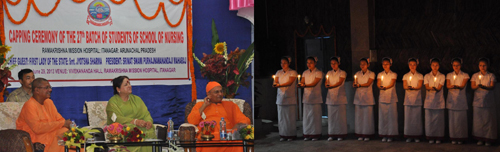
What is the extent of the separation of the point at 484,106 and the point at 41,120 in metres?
6.07

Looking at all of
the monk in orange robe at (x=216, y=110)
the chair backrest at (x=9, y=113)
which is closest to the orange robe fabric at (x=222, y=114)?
the monk in orange robe at (x=216, y=110)

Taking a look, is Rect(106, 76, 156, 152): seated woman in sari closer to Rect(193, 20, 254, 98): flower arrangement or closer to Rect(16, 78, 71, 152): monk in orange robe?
Rect(16, 78, 71, 152): monk in orange robe

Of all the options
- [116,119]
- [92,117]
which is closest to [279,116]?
[116,119]

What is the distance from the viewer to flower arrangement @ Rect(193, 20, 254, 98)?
684cm

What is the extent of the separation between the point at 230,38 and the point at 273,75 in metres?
6.36

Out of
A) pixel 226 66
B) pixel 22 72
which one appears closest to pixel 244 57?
pixel 226 66

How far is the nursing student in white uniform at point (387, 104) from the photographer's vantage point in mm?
799

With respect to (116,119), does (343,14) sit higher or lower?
higher

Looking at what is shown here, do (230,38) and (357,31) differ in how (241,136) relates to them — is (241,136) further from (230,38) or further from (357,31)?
(357,31)

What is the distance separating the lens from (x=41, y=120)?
5902 mm

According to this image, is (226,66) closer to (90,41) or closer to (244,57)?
(244,57)

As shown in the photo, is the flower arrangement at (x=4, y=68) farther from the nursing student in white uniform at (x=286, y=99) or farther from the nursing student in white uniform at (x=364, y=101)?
the nursing student in white uniform at (x=364, y=101)

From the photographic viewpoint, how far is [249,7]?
6.93 meters

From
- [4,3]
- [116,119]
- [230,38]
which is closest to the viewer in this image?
[116,119]
